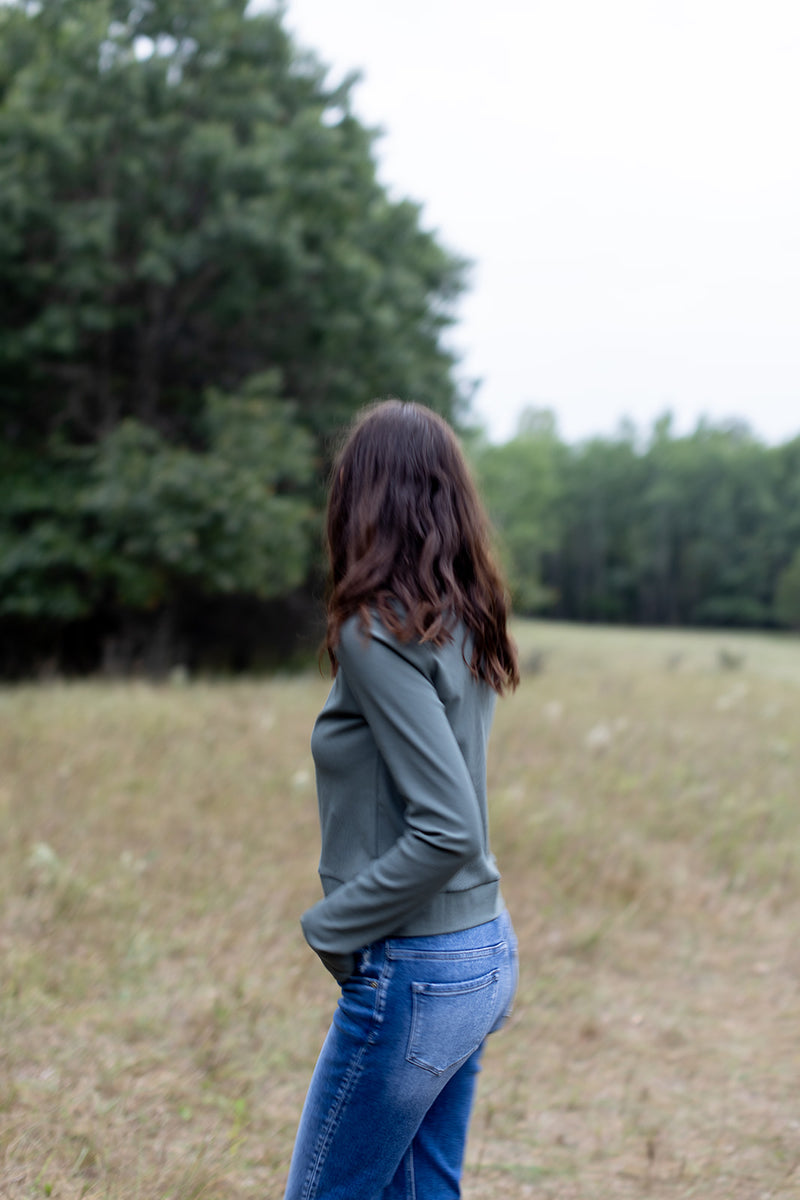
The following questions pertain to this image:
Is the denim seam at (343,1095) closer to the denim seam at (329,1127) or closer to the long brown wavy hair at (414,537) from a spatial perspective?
the denim seam at (329,1127)

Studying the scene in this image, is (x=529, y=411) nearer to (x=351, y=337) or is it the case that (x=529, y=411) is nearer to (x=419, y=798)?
(x=351, y=337)

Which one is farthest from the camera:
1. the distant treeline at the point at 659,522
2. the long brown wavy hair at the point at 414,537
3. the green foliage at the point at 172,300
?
the distant treeline at the point at 659,522

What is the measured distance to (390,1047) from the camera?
1.71 m

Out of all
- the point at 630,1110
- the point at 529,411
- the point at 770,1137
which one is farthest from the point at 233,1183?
the point at 529,411

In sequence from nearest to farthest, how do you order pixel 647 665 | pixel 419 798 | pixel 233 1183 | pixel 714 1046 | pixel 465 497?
pixel 419 798 < pixel 465 497 < pixel 233 1183 < pixel 714 1046 < pixel 647 665

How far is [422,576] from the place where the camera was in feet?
5.76

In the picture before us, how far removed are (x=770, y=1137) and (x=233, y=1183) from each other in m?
1.90

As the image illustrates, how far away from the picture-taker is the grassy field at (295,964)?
3223mm

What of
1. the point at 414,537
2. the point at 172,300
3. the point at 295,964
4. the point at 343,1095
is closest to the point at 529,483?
the point at 172,300

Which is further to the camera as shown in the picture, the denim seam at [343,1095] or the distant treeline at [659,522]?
the distant treeline at [659,522]

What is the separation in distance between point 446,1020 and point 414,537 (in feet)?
2.79

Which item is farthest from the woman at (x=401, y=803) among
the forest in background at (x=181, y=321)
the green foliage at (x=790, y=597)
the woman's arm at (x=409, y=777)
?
the green foliage at (x=790, y=597)

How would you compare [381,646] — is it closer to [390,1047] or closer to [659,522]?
[390,1047]

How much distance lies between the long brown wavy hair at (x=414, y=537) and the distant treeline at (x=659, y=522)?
3739 cm
